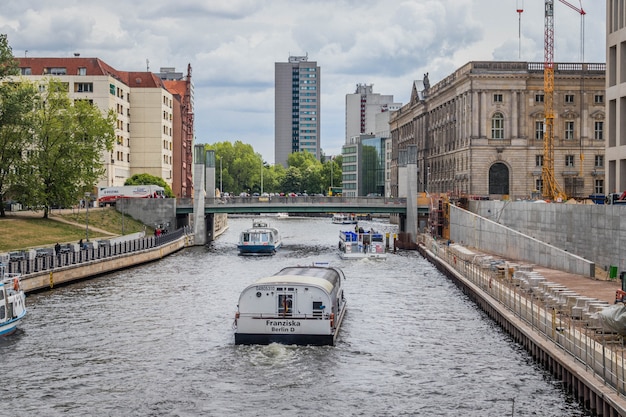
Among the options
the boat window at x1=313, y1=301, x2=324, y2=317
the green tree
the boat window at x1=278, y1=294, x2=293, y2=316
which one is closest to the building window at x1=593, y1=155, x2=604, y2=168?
the green tree

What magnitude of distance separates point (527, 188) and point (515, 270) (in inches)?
3279

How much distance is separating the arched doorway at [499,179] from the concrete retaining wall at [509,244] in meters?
27.4

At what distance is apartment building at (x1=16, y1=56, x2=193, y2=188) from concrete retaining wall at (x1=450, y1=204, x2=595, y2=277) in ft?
203

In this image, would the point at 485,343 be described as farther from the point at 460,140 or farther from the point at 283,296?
the point at 460,140

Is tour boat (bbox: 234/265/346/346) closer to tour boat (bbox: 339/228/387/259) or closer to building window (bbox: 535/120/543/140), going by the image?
tour boat (bbox: 339/228/387/259)

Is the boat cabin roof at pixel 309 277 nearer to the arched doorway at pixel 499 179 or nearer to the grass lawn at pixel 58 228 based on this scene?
the grass lawn at pixel 58 228

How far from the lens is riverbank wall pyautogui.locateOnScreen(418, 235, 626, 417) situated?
30906 mm

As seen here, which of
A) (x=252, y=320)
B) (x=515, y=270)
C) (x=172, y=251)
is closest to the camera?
(x=252, y=320)

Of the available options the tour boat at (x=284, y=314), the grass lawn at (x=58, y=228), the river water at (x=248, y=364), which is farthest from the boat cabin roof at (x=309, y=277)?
the grass lawn at (x=58, y=228)

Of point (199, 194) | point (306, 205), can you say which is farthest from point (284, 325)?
point (306, 205)

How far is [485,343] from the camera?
48.3 m

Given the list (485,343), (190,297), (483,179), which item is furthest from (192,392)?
(483,179)

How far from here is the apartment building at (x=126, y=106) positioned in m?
145

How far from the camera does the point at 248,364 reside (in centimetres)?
4188
